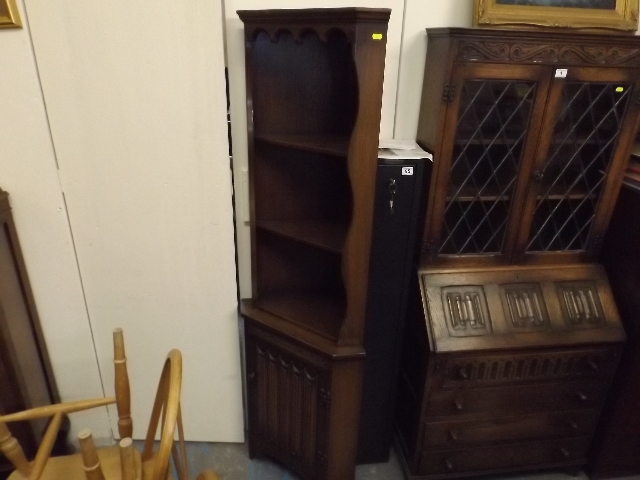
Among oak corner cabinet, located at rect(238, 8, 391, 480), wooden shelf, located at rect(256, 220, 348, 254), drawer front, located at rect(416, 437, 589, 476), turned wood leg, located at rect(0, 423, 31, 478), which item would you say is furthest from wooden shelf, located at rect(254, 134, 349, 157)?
drawer front, located at rect(416, 437, 589, 476)

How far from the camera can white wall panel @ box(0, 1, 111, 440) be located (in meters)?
1.39

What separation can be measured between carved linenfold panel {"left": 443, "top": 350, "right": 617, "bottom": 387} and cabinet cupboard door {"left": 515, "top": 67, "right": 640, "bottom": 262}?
0.35m

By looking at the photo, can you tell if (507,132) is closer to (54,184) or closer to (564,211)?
(564,211)

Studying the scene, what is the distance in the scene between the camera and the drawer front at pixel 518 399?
1.70 m

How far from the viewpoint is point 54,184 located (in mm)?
1520

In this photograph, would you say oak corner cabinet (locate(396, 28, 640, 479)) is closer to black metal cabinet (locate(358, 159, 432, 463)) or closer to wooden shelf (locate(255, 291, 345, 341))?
black metal cabinet (locate(358, 159, 432, 463))

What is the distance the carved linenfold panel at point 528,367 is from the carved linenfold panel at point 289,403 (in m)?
0.46

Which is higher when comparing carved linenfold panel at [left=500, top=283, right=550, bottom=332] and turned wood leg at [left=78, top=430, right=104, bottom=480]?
turned wood leg at [left=78, top=430, right=104, bottom=480]

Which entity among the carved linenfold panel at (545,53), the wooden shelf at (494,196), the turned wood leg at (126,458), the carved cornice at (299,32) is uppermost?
the carved cornice at (299,32)

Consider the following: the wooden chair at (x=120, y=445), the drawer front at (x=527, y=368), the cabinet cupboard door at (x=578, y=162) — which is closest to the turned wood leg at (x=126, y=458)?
the wooden chair at (x=120, y=445)

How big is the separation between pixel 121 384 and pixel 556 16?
1677 millimetres

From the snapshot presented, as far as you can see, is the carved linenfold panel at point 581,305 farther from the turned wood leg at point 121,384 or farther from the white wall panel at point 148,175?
the turned wood leg at point 121,384

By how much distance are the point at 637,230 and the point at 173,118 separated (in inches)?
61.4

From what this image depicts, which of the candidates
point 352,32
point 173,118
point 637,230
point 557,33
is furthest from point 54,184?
point 637,230
